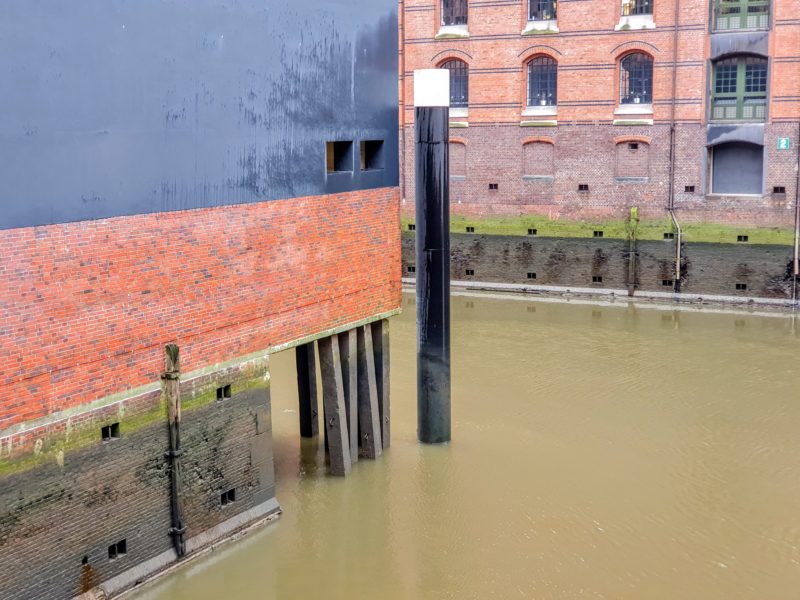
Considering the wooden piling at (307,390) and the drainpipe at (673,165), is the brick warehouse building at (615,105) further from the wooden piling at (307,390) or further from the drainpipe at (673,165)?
the wooden piling at (307,390)

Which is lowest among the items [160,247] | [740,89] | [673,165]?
[160,247]

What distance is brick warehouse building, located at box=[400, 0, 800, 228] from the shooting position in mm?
22828

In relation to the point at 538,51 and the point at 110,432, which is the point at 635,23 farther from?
the point at 110,432

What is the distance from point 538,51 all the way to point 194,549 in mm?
16701

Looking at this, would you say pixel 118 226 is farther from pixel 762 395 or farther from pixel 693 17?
pixel 693 17

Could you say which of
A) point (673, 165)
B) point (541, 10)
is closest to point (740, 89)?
point (673, 165)

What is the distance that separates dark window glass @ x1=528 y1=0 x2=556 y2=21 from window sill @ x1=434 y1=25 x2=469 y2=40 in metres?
1.48

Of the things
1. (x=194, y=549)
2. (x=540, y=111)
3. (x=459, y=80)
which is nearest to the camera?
(x=194, y=549)

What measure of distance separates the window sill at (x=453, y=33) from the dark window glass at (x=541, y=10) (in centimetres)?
148

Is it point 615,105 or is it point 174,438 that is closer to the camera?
point 174,438

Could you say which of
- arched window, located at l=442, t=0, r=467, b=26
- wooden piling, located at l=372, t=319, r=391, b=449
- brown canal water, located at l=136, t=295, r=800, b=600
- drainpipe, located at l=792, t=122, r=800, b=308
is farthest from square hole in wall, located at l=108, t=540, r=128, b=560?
arched window, located at l=442, t=0, r=467, b=26

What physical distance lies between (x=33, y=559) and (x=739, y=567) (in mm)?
6324

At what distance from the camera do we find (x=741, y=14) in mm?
22812

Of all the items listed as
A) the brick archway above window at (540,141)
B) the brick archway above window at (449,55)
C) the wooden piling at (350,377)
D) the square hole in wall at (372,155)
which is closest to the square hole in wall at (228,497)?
the wooden piling at (350,377)
